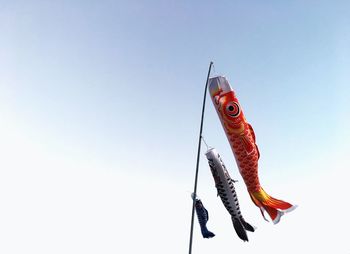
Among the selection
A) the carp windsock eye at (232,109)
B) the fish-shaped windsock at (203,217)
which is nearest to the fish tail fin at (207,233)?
the fish-shaped windsock at (203,217)

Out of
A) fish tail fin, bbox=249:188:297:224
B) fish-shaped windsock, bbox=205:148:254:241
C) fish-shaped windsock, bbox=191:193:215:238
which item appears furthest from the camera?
fish tail fin, bbox=249:188:297:224

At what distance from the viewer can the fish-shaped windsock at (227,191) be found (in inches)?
495

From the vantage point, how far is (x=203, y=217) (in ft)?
42.4

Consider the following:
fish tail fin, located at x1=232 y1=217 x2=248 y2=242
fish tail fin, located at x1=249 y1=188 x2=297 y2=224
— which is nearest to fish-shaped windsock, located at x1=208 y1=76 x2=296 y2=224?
fish tail fin, located at x1=249 y1=188 x2=297 y2=224

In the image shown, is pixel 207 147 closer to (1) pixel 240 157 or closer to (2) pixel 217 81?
(1) pixel 240 157

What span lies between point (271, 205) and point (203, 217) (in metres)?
2.55

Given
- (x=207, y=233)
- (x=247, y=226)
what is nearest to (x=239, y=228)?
(x=247, y=226)

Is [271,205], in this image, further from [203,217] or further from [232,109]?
[232,109]

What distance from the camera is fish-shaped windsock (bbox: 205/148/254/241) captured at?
1257 centimetres

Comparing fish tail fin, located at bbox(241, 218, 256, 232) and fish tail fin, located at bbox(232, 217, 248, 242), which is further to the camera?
fish tail fin, located at bbox(241, 218, 256, 232)

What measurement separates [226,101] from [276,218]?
452 centimetres

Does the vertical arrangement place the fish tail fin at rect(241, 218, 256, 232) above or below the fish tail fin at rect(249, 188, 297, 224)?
below

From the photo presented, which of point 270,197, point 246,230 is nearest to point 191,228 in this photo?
point 246,230

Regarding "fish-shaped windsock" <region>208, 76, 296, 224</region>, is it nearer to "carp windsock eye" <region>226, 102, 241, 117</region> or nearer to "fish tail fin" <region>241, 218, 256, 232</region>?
"carp windsock eye" <region>226, 102, 241, 117</region>
